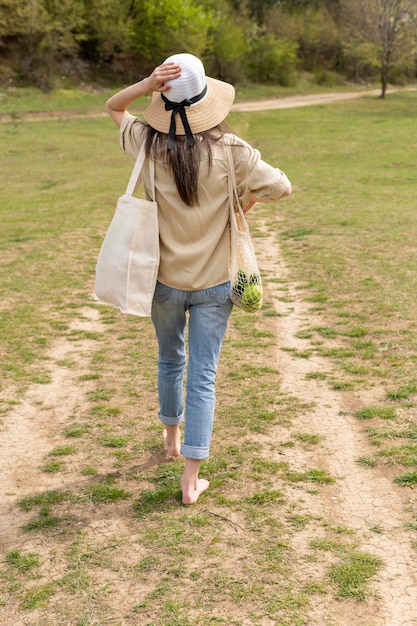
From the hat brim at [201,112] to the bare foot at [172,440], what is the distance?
1725 millimetres

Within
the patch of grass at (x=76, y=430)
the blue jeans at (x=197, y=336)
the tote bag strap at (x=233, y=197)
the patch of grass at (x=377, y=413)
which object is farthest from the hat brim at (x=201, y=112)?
the patch of grass at (x=377, y=413)

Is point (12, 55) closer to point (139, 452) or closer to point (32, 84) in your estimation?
point (32, 84)

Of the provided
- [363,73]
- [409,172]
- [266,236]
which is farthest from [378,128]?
[363,73]

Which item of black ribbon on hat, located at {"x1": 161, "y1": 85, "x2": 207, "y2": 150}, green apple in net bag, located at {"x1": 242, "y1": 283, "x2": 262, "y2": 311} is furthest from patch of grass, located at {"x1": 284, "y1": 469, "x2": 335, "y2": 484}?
black ribbon on hat, located at {"x1": 161, "y1": 85, "x2": 207, "y2": 150}

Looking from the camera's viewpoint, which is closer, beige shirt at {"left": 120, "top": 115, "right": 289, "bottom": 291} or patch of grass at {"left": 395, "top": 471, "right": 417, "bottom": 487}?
beige shirt at {"left": 120, "top": 115, "right": 289, "bottom": 291}

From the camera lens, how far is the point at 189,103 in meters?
3.39

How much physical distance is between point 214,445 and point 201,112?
2.10 meters

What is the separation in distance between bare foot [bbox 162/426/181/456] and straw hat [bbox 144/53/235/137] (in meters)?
1.73

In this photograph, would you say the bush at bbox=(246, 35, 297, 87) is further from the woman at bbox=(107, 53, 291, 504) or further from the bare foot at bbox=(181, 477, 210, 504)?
the bare foot at bbox=(181, 477, 210, 504)

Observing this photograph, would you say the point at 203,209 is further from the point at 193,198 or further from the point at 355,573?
the point at 355,573

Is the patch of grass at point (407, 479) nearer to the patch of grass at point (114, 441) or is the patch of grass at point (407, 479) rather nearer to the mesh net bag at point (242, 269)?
the mesh net bag at point (242, 269)

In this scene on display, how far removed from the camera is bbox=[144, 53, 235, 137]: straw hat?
11.0ft

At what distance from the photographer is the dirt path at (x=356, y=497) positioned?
304 centimetres

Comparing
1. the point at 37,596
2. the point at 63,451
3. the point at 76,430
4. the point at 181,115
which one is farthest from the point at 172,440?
the point at 181,115
